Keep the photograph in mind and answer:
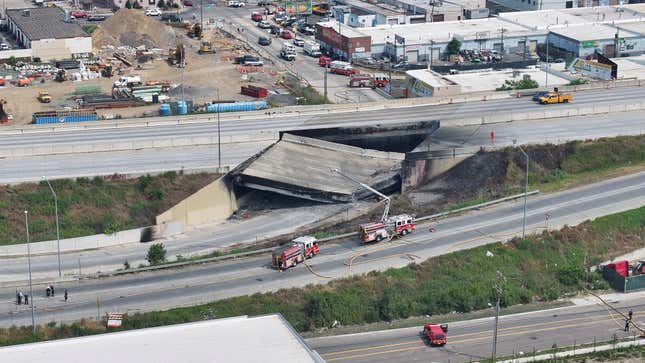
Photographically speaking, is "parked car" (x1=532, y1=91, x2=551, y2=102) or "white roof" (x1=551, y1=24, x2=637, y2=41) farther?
"white roof" (x1=551, y1=24, x2=637, y2=41)

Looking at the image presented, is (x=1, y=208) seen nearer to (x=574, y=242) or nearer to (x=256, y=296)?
(x=256, y=296)

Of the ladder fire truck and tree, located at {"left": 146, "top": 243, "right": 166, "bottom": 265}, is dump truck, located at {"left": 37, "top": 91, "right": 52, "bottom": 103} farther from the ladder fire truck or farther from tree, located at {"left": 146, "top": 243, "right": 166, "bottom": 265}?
the ladder fire truck

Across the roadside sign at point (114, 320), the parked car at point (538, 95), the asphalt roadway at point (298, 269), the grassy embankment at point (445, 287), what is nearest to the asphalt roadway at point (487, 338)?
the grassy embankment at point (445, 287)

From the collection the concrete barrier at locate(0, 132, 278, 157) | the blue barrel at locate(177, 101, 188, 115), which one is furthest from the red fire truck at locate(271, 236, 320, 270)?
the blue barrel at locate(177, 101, 188, 115)

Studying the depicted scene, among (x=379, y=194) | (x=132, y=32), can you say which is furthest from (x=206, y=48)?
(x=379, y=194)

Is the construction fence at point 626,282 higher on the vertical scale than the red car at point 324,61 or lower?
lower

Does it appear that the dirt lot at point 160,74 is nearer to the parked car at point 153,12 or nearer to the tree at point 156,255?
the parked car at point 153,12
